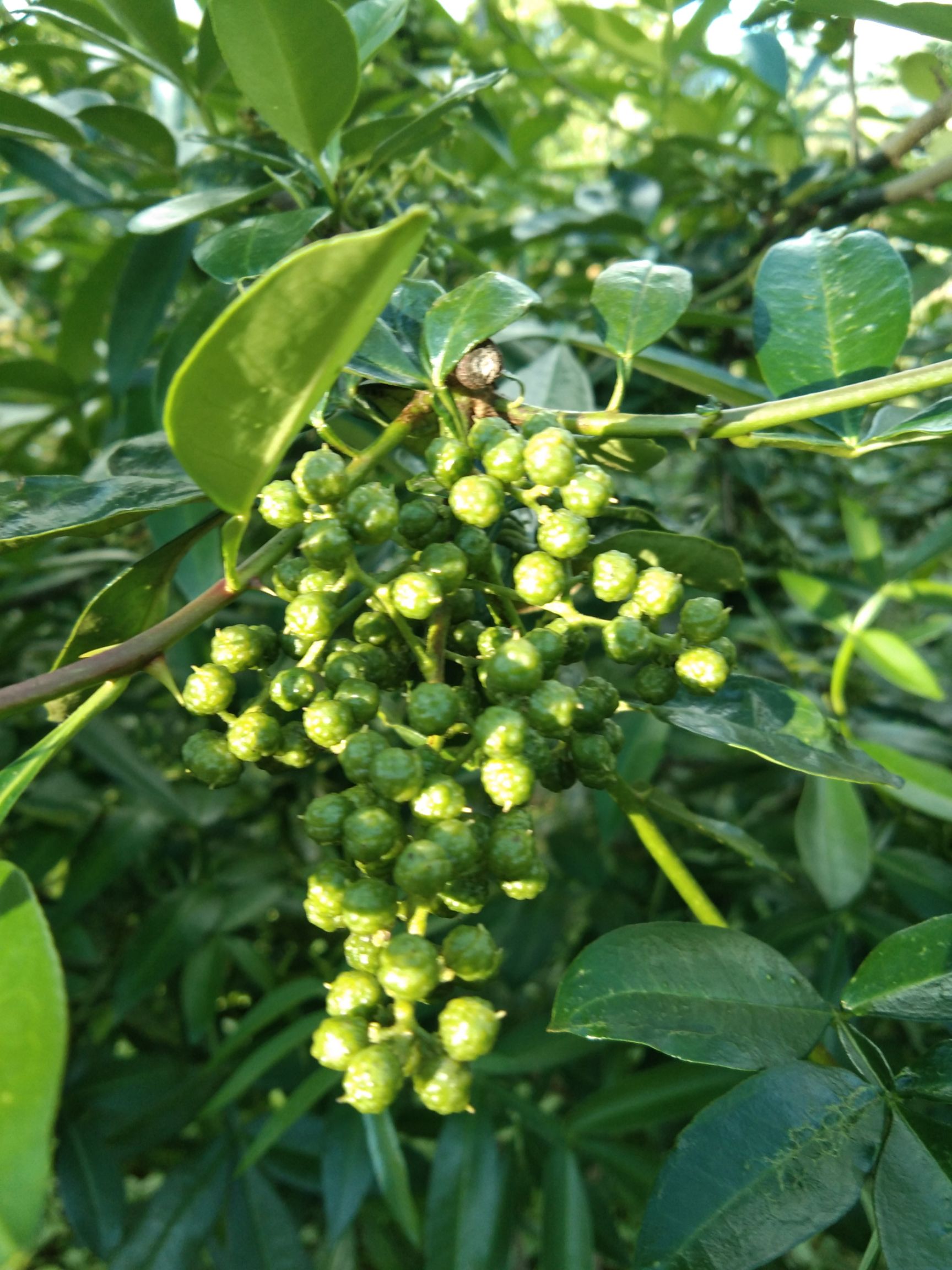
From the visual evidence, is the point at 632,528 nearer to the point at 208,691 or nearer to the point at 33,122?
the point at 208,691

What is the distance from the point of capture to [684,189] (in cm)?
184

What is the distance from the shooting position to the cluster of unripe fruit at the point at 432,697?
58 cm

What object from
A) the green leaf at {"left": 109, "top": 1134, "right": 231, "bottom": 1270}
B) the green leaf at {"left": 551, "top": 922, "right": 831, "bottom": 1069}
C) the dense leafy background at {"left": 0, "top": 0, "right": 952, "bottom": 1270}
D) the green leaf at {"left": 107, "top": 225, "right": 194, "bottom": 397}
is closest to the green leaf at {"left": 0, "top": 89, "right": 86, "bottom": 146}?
the dense leafy background at {"left": 0, "top": 0, "right": 952, "bottom": 1270}

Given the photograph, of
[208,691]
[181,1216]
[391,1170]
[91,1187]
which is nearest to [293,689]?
[208,691]

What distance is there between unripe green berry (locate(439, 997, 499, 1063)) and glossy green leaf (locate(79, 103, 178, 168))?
1.08m

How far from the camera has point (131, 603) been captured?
74 cm

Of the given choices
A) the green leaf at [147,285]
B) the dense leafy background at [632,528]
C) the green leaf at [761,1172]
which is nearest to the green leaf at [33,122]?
the dense leafy background at [632,528]

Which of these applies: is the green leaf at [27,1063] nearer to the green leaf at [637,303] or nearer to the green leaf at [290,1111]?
the green leaf at [637,303]

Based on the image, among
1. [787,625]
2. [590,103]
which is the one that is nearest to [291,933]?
[787,625]

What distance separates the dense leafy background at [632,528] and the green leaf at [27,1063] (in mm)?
337

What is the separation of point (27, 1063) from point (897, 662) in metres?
1.27

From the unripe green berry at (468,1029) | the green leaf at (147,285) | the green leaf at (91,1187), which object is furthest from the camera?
the green leaf at (91,1187)

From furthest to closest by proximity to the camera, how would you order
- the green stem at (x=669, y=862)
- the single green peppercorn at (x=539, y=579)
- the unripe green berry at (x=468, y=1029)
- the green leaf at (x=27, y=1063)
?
the green stem at (x=669, y=862)
the single green peppercorn at (x=539, y=579)
the unripe green berry at (x=468, y=1029)
the green leaf at (x=27, y=1063)

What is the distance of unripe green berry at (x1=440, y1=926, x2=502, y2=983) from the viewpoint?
0.59 metres
